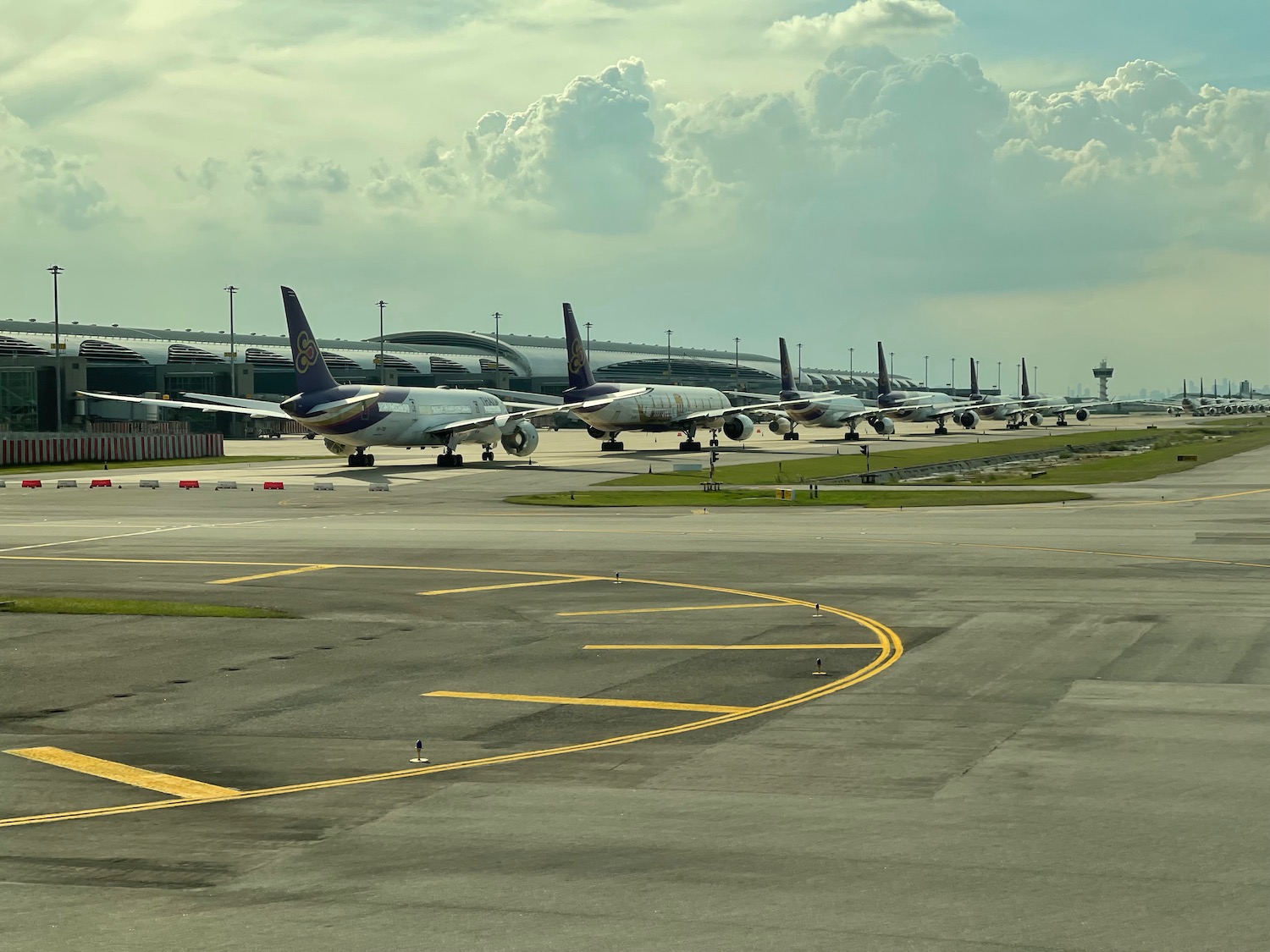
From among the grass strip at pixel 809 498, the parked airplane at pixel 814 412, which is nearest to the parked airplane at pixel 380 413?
the grass strip at pixel 809 498

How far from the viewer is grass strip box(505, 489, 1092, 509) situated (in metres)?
58.9

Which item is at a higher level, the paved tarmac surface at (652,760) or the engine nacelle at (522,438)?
the engine nacelle at (522,438)

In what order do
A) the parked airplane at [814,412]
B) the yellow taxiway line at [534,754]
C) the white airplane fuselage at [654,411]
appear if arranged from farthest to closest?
the parked airplane at [814,412], the white airplane fuselage at [654,411], the yellow taxiway line at [534,754]

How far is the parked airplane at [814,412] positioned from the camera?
136625 millimetres

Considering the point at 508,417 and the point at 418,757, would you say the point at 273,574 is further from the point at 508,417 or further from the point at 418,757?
the point at 508,417

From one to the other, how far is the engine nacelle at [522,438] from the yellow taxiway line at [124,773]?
76.2 meters

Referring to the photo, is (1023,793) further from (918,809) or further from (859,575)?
(859,575)

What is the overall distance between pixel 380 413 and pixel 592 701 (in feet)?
225

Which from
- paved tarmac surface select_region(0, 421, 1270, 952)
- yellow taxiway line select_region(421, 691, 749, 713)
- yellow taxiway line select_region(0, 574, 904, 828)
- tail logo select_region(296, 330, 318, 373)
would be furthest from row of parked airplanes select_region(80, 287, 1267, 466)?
yellow taxiway line select_region(0, 574, 904, 828)

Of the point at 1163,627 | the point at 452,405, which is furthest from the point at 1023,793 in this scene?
the point at 452,405

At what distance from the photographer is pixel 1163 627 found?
25.4 meters

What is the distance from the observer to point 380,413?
8619 cm

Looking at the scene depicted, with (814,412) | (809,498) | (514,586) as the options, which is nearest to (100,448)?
(809,498)

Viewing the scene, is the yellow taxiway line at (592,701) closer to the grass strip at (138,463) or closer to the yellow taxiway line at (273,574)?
the yellow taxiway line at (273,574)
